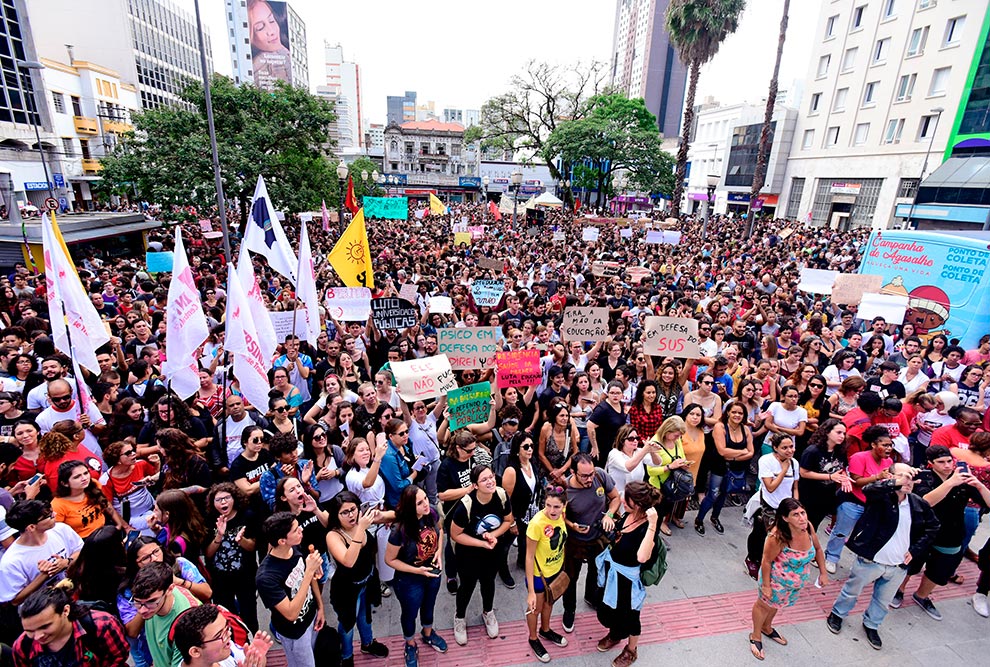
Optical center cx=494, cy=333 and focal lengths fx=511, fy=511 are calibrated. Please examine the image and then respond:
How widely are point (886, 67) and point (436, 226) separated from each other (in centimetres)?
3061

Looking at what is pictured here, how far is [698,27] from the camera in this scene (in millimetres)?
28328

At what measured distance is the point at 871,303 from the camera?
9539mm

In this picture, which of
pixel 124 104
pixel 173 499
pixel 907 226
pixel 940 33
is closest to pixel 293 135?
pixel 173 499

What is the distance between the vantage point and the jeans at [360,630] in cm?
402

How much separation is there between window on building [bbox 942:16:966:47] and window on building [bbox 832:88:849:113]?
6472mm

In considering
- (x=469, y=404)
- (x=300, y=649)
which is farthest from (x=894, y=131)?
(x=300, y=649)

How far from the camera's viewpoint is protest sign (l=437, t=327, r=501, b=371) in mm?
6836

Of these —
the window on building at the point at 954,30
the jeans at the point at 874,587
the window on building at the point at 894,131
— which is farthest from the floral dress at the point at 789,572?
the window on building at the point at 954,30

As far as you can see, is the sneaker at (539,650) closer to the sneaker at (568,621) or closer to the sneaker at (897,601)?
the sneaker at (568,621)

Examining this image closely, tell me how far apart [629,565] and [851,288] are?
33.4 feet

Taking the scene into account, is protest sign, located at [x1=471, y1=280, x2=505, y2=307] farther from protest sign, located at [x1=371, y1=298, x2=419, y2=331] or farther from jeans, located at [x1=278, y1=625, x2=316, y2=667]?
jeans, located at [x1=278, y1=625, x2=316, y2=667]

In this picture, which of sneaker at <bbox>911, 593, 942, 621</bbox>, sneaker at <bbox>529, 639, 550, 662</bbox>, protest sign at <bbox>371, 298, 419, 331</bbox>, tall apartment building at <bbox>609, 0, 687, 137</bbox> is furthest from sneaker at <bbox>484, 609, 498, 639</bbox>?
tall apartment building at <bbox>609, 0, 687, 137</bbox>

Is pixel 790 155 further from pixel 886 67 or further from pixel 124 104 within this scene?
pixel 124 104

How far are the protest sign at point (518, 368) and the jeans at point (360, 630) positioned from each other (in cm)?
280
